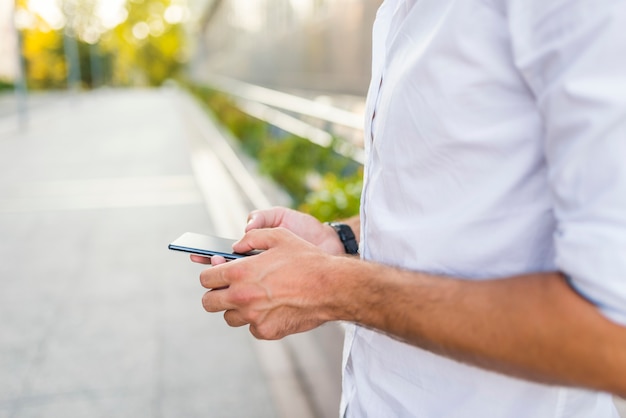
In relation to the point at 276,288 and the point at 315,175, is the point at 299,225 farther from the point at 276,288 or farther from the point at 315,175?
the point at 315,175

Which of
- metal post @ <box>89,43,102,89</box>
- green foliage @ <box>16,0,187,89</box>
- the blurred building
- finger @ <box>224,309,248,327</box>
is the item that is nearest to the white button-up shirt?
finger @ <box>224,309,248,327</box>

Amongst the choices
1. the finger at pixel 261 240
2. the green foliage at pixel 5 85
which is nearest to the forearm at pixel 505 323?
the finger at pixel 261 240

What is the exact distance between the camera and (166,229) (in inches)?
248

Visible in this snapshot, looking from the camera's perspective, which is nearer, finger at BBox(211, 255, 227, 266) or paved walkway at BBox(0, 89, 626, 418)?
finger at BBox(211, 255, 227, 266)

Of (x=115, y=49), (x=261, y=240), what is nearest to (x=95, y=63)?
(x=115, y=49)

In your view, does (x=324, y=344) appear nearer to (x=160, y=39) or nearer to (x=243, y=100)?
(x=243, y=100)

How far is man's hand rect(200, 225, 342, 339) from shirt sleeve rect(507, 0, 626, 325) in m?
0.37

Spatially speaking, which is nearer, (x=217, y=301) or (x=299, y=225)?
(x=217, y=301)

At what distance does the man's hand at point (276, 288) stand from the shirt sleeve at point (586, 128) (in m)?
0.37

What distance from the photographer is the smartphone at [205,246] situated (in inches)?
44.4

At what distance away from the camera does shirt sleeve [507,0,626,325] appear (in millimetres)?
682

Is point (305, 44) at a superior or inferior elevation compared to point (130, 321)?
superior

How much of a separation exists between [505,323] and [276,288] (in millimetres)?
348

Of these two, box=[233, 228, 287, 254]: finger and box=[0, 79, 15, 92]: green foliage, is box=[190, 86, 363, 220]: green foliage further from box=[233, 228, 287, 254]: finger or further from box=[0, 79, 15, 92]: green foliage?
box=[0, 79, 15, 92]: green foliage
